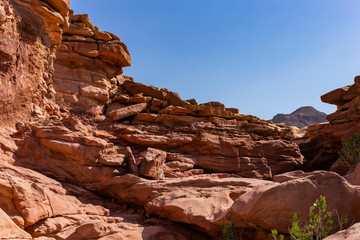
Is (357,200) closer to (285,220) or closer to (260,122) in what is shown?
(285,220)

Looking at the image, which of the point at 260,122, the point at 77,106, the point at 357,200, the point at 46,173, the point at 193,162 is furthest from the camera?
the point at 260,122

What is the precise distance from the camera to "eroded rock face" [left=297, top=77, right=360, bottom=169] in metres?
20.0

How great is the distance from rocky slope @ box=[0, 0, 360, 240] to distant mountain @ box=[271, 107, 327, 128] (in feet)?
172

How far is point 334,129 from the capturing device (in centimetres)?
2084

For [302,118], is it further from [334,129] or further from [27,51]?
[27,51]

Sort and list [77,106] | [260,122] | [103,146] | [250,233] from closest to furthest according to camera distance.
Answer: [250,233]
[103,146]
[77,106]
[260,122]

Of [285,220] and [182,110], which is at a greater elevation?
[182,110]

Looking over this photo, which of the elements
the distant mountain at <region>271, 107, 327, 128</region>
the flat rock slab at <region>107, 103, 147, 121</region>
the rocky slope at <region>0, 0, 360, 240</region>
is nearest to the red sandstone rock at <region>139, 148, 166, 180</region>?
the rocky slope at <region>0, 0, 360, 240</region>

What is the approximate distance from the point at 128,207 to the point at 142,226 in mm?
2470

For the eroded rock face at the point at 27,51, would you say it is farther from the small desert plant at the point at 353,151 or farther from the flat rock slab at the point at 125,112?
the small desert plant at the point at 353,151

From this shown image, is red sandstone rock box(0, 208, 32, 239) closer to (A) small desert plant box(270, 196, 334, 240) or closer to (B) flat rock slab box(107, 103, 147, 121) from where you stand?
(A) small desert plant box(270, 196, 334, 240)

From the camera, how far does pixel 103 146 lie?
1345 centimetres

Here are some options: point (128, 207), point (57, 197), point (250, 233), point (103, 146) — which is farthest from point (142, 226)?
point (103, 146)

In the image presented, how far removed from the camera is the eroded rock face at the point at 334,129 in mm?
19953
